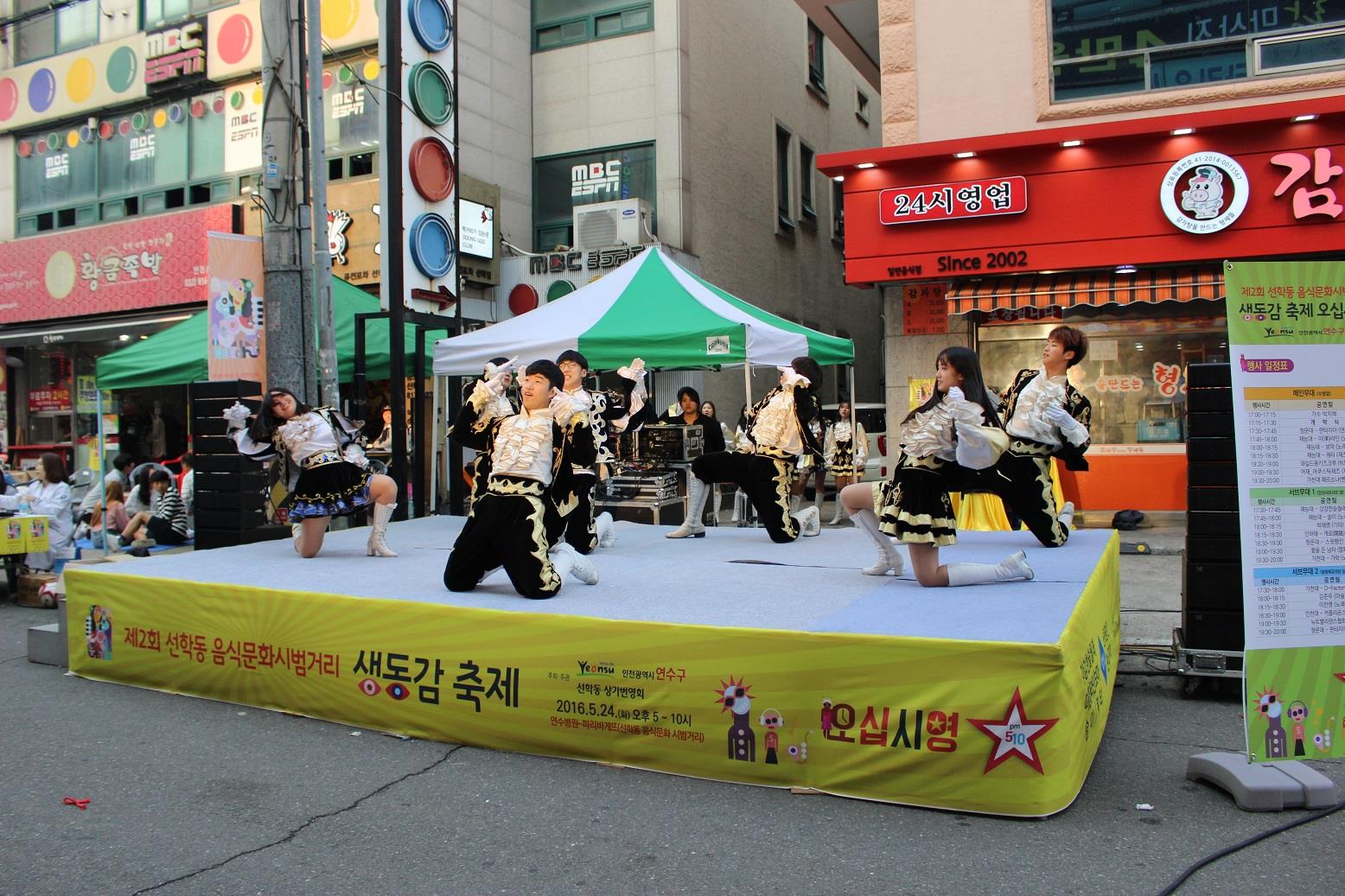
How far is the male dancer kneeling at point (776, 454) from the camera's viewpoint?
754 centimetres

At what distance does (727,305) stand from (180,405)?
1118cm

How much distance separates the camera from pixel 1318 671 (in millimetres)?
3246

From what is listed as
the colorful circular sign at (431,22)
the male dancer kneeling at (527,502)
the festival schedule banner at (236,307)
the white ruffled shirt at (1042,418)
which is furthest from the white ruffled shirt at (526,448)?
the colorful circular sign at (431,22)

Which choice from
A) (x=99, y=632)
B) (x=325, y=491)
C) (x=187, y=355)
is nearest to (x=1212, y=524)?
(x=325, y=491)

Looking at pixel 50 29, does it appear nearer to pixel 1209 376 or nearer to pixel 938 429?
pixel 938 429

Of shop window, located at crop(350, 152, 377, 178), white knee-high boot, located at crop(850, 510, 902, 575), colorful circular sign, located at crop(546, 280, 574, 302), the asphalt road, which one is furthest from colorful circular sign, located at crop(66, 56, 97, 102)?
white knee-high boot, located at crop(850, 510, 902, 575)

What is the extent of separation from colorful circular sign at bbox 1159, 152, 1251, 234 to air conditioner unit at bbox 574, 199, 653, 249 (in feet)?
22.1

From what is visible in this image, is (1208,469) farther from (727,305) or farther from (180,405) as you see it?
(180,405)

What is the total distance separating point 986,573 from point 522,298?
441 inches

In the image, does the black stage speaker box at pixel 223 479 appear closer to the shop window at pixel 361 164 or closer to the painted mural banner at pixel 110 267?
the shop window at pixel 361 164

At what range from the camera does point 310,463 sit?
22.2ft

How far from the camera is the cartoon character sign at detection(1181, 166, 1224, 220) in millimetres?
10000

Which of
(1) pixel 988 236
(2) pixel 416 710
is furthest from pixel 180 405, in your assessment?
(2) pixel 416 710

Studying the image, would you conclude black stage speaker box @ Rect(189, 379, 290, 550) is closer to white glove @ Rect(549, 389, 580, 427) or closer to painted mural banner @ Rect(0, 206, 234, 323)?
white glove @ Rect(549, 389, 580, 427)
